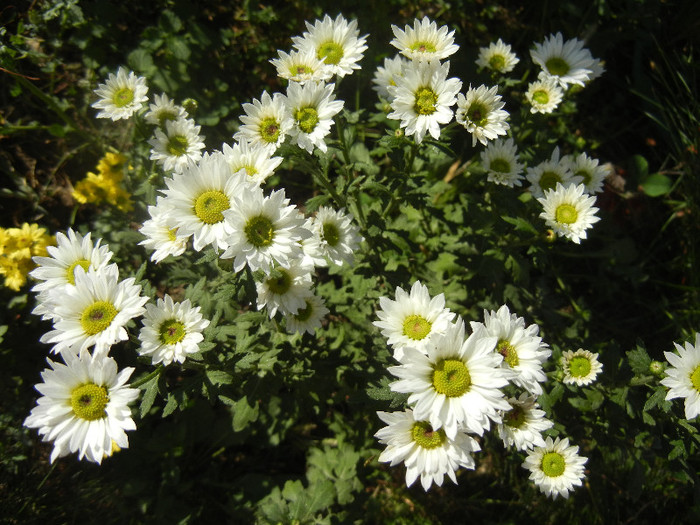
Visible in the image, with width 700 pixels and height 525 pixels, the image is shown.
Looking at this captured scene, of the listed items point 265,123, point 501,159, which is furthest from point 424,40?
point 265,123

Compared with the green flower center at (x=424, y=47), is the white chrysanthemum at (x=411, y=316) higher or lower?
lower

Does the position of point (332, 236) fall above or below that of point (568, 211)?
below

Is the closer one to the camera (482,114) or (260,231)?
(260,231)

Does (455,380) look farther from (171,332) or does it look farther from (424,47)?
(424,47)

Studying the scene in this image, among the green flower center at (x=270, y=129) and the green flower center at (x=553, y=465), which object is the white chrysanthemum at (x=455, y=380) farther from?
the green flower center at (x=270, y=129)

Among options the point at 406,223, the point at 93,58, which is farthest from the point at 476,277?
the point at 93,58

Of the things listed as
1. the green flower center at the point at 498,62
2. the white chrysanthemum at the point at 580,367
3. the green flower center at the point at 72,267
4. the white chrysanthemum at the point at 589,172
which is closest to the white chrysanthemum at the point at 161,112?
the green flower center at the point at 72,267

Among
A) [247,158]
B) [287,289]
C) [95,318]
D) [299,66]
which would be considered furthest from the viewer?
[299,66]

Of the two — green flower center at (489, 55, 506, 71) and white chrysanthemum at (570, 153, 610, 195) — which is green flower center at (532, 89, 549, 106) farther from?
white chrysanthemum at (570, 153, 610, 195)
